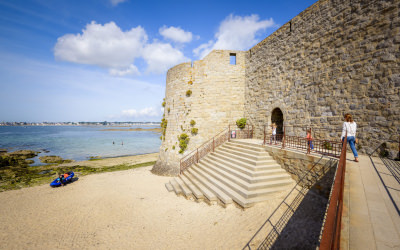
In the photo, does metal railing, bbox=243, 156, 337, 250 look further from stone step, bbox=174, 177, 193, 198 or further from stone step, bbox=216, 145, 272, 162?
stone step, bbox=174, 177, 193, 198

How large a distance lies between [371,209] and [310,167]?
334 centimetres

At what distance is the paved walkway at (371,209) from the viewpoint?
237 centimetres

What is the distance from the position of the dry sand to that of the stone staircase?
1.17ft

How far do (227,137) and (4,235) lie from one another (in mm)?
11919

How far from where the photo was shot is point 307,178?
250 inches

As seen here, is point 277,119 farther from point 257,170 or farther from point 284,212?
point 284,212

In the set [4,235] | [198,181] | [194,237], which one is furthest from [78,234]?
[198,181]

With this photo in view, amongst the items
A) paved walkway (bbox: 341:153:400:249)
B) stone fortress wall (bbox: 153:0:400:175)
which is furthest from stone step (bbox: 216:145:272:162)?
paved walkway (bbox: 341:153:400:249)

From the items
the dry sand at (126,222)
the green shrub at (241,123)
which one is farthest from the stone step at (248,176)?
the green shrub at (241,123)

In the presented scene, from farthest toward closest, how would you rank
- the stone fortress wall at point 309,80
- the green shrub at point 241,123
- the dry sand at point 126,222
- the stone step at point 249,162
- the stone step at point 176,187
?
the green shrub at point 241,123 → the stone step at point 176,187 → the stone step at point 249,162 → the stone fortress wall at point 309,80 → the dry sand at point 126,222

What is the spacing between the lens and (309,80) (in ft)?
28.7

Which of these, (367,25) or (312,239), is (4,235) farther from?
(367,25)

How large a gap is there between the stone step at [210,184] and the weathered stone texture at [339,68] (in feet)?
18.3

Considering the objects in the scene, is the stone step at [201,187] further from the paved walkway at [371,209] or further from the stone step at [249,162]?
the paved walkway at [371,209]
